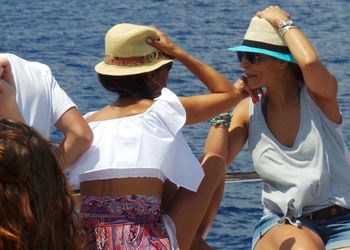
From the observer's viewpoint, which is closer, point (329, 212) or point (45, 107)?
point (45, 107)

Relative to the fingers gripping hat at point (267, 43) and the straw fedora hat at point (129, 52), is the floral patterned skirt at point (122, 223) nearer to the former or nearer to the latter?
the straw fedora hat at point (129, 52)

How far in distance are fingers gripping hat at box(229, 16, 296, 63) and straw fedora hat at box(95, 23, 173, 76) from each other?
0.33 m

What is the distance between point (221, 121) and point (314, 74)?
0.40 meters

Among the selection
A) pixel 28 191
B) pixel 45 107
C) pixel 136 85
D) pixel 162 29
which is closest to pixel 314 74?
pixel 136 85

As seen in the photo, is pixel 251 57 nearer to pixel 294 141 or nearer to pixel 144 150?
pixel 294 141

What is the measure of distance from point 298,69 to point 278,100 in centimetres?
12

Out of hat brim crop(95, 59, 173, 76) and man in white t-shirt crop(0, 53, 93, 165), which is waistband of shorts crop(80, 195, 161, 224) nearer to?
man in white t-shirt crop(0, 53, 93, 165)

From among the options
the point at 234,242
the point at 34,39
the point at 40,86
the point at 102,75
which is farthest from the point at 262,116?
the point at 34,39

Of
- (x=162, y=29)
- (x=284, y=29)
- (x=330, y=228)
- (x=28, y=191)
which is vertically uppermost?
A: (x=28, y=191)

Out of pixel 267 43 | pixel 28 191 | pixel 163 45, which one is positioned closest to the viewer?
pixel 28 191

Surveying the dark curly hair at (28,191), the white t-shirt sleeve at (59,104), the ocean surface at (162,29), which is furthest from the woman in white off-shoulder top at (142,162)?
the ocean surface at (162,29)

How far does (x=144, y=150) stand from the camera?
3.17m

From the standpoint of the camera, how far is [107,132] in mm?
3221

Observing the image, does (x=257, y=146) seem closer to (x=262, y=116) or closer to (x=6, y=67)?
(x=262, y=116)
